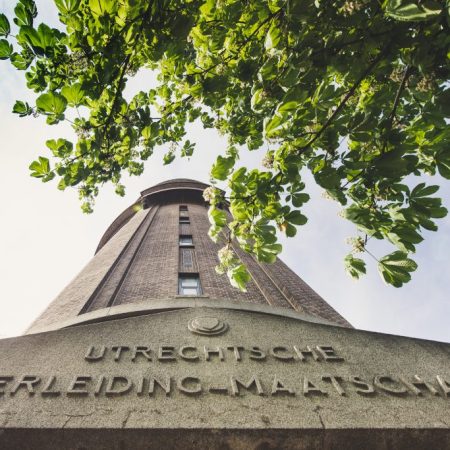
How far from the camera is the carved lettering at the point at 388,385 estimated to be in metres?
3.81

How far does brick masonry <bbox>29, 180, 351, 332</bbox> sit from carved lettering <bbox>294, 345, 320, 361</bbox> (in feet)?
13.6

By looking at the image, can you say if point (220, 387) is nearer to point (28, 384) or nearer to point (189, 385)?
point (189, 385)

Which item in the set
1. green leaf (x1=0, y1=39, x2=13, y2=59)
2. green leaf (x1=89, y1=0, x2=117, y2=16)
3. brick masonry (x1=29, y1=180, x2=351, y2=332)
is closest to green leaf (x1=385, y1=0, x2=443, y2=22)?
green leaf (x1=89, y1=0, x2=117, y2=16)

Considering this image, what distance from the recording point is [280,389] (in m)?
3.68

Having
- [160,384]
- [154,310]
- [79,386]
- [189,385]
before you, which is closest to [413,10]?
[189,385]

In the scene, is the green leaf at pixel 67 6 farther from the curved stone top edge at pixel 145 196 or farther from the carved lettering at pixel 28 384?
the curved stone top edge at pixel 145 196

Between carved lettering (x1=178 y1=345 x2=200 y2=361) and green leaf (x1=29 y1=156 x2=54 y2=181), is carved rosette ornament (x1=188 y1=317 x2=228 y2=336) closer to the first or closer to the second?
carved lettering (x1=178 y1=345 x2=200 y2=361)

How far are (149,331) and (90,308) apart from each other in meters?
4.15

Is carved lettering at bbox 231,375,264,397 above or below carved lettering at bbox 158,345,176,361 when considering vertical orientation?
below

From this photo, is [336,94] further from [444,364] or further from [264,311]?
[264,311]

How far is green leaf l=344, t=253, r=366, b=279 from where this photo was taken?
3607mm

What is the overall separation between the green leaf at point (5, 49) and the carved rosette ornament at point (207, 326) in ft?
11.9

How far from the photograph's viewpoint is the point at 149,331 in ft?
15.4

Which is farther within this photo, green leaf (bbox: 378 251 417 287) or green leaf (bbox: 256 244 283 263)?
green leaf (bbox: 256 244 283 263)
